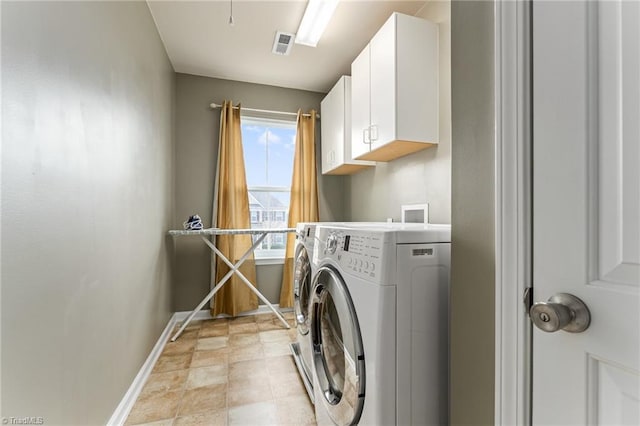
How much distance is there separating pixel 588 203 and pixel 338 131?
2.29 m

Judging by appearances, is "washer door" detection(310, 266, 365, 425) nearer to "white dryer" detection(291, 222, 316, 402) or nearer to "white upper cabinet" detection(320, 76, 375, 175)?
"white dryer" detection(291, 222, 316, 402)

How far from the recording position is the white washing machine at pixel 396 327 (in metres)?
0.85

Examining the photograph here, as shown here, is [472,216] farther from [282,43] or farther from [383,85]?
[282,43]

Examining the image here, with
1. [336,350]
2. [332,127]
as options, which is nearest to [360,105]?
[332,127]

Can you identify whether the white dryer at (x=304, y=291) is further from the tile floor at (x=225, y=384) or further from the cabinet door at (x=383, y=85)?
the cabinet door at (x=383, y=85)

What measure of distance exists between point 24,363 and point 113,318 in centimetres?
59

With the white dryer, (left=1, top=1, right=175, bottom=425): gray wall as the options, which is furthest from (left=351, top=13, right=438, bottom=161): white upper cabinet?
(left=1, top=1, right=175, bottom=425): gray wall

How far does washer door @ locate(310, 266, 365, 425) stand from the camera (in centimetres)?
94

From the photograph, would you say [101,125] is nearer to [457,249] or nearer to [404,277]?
[404,277]

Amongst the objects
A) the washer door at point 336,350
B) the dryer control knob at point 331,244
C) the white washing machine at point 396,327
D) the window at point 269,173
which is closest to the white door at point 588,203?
the white washing machine at point 396,327

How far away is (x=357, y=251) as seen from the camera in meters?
1.00

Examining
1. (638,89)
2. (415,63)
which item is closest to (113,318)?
(638,89)

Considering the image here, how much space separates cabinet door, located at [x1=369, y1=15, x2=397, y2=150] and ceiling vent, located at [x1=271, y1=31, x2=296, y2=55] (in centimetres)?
72

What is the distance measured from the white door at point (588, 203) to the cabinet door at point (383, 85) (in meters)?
1.20
